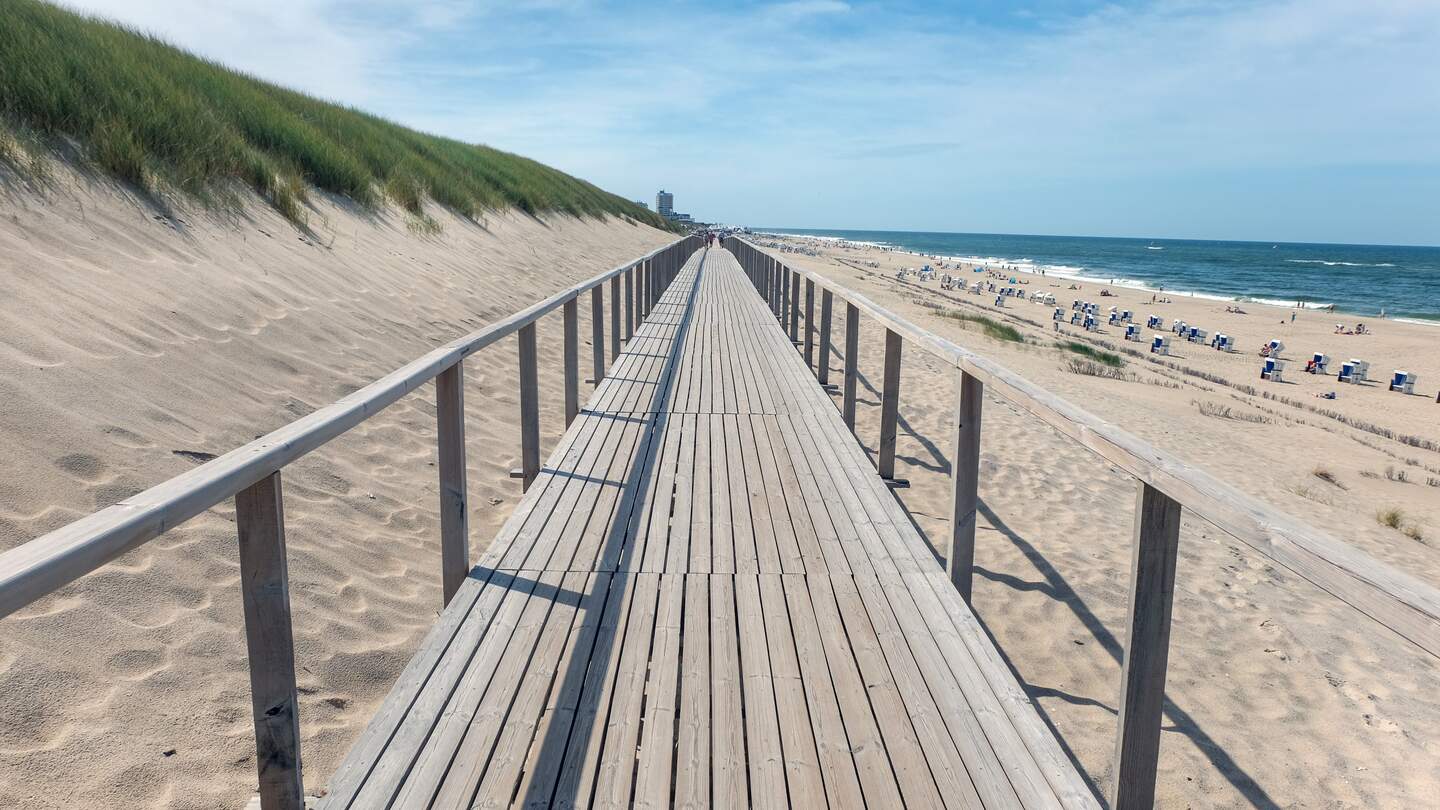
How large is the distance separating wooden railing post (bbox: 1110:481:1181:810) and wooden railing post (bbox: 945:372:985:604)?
1185 millimetres

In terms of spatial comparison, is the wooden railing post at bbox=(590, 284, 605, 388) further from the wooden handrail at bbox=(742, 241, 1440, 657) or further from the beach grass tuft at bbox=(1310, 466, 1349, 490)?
the beach grass tuft at bbox=(1310, 466, 1349, 490)

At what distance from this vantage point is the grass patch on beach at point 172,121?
21.0ft

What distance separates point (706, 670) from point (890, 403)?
274 cm

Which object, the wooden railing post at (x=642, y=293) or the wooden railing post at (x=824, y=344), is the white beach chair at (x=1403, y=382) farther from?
the wooden railing post at (x=642, y=293)

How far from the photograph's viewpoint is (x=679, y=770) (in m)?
2.09

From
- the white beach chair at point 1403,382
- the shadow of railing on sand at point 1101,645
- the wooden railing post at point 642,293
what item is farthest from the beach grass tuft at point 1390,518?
the white beach chair at point 1403,382

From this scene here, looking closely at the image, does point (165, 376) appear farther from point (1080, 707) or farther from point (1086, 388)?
point (1086, 388)

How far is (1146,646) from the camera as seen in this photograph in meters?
1.92

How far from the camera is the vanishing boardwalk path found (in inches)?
79.8

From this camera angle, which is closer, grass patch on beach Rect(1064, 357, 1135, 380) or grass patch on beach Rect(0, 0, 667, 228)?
grass patch on beach Rect(0, 0, 667, 228)

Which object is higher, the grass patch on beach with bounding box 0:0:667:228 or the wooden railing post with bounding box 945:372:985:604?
the grass patch on beach with bounding box 0:0:667:228

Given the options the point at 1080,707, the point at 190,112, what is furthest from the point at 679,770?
the point at 190,112

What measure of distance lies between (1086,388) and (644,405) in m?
7.61

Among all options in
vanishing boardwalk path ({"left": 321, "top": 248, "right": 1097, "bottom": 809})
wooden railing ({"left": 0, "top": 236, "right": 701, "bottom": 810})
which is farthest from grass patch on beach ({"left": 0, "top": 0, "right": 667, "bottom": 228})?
vanishing boardwalk path ({"left": 321, "top": 248, "right": 1097, "bottom": 809})
